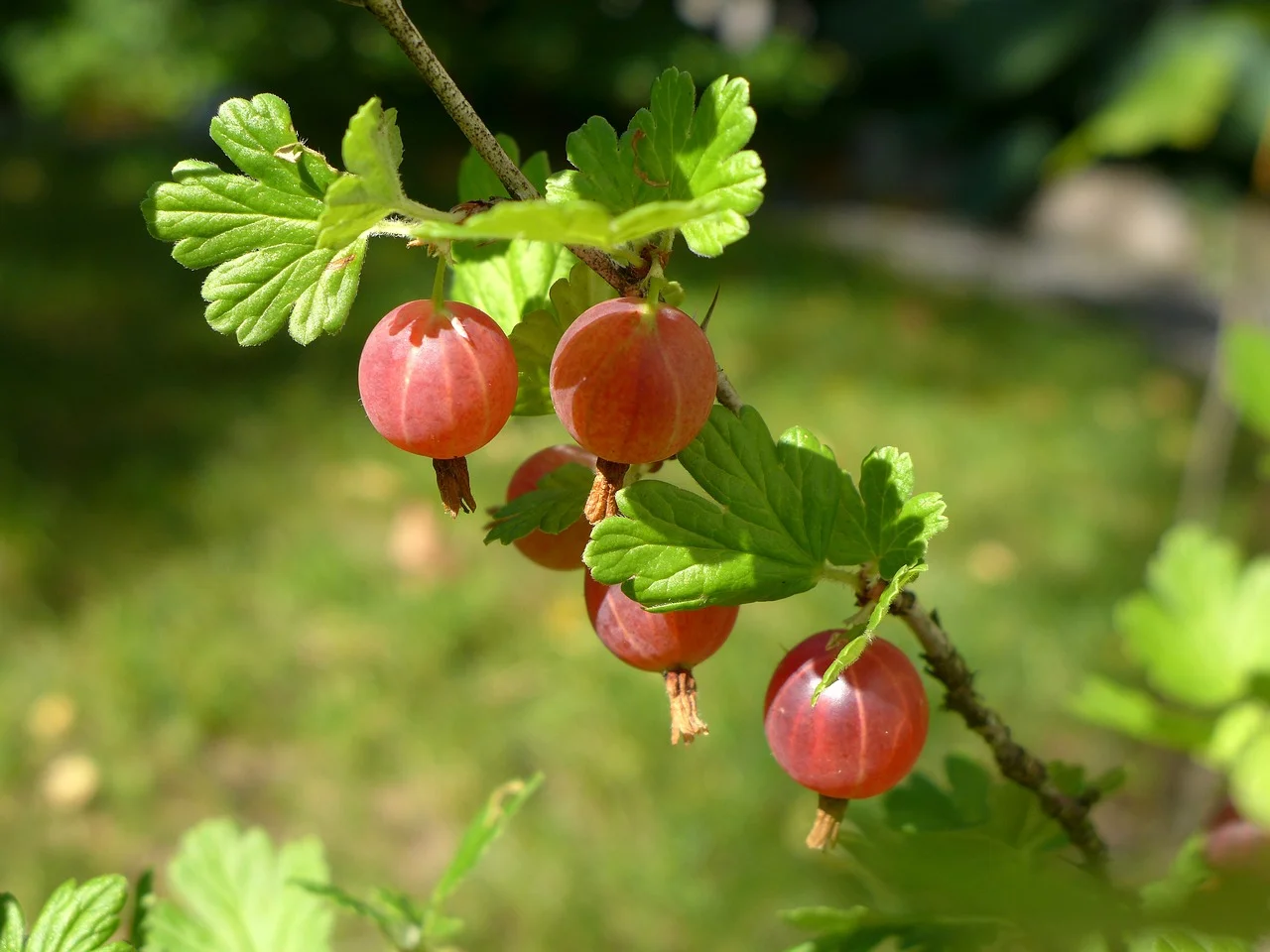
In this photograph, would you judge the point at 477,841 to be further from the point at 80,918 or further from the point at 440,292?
the point at 440,292

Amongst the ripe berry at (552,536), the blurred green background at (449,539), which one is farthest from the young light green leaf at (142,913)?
the blurred green background at (449,539)

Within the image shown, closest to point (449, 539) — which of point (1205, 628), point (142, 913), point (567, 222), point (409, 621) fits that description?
point (409, 621)

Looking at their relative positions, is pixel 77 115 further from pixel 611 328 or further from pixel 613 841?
pixel 611 328

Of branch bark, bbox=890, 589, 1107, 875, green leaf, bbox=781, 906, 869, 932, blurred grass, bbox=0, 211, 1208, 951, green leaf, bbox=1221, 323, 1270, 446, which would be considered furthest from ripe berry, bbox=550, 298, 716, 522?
blurred grass, bbox=0, 211, 1208, 951

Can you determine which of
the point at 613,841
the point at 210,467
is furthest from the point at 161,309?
the point at 613,841

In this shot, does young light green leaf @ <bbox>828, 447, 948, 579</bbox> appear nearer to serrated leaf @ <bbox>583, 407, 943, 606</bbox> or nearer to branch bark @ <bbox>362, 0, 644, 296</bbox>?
serrated leaf @ <bbox>583, 407, 943, 606</bbox>

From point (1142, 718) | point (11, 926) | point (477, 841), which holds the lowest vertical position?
point (11, 926)
